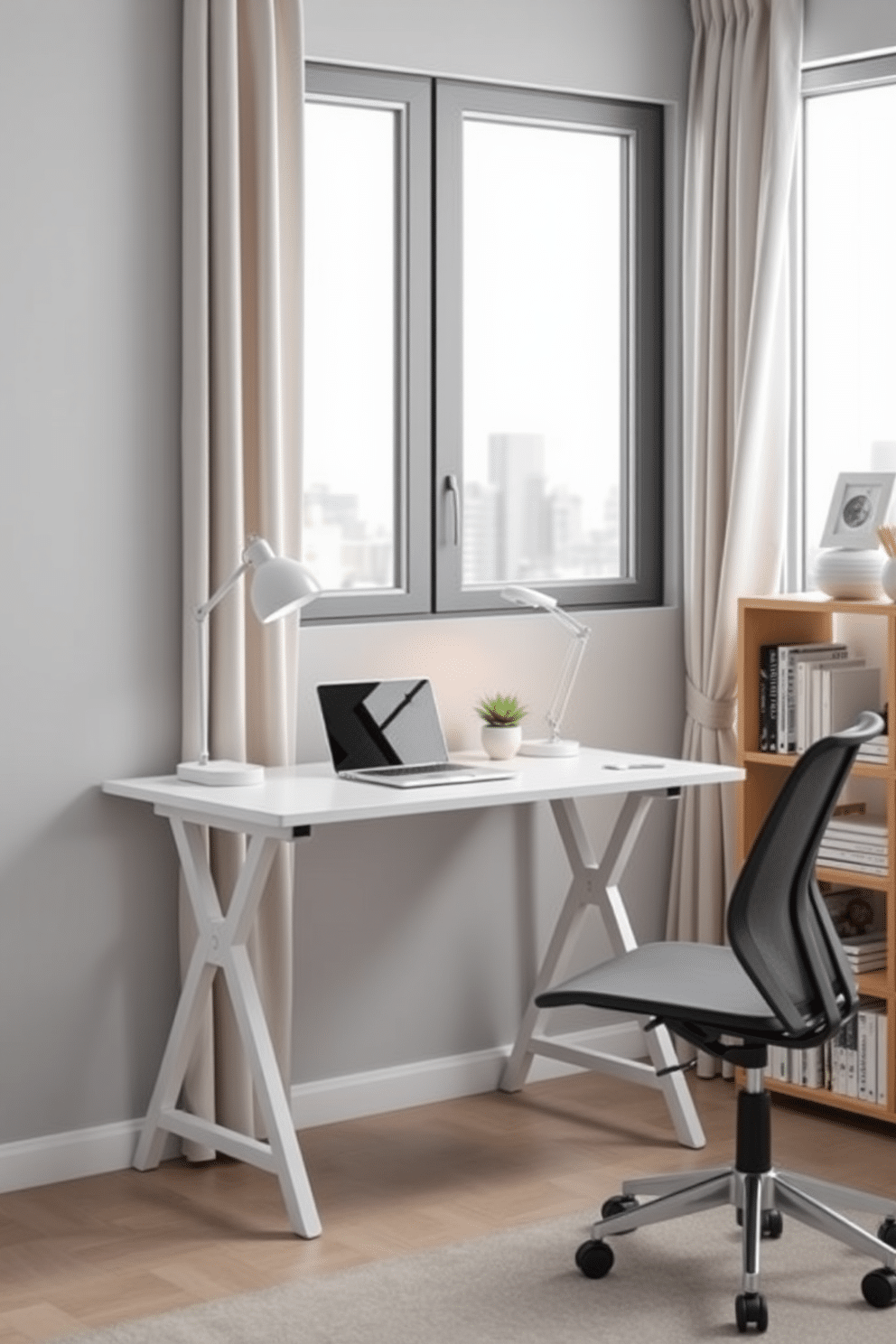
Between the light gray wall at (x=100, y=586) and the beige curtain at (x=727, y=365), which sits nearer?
the light gray wall at (x=100, y=586)

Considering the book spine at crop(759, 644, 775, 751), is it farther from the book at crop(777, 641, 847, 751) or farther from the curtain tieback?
the curtain tieback

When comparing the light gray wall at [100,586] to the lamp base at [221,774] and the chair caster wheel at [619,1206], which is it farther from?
the chair caster wheel at [619,1206]

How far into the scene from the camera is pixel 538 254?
478cm

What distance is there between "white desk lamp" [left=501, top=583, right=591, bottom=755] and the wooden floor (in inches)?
31.4

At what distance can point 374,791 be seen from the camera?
3.89 m

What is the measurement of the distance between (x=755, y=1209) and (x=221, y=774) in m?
1.30

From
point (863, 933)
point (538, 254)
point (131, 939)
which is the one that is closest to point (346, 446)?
point (538, 254)

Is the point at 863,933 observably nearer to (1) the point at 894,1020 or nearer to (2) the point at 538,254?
(1) the point at 894,1020

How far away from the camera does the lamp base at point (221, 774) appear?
3.92 m

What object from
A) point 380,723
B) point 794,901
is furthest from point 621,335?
point 794,901

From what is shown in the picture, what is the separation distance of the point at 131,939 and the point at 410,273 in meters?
1.57

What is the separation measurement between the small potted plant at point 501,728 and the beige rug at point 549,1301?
1103mm

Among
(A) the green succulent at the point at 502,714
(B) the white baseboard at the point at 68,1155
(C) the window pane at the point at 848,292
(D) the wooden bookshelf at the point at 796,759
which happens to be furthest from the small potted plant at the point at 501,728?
(B) the white baseboard at the point at 68,1155

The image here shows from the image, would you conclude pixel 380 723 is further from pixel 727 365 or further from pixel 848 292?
pixel 848 292
